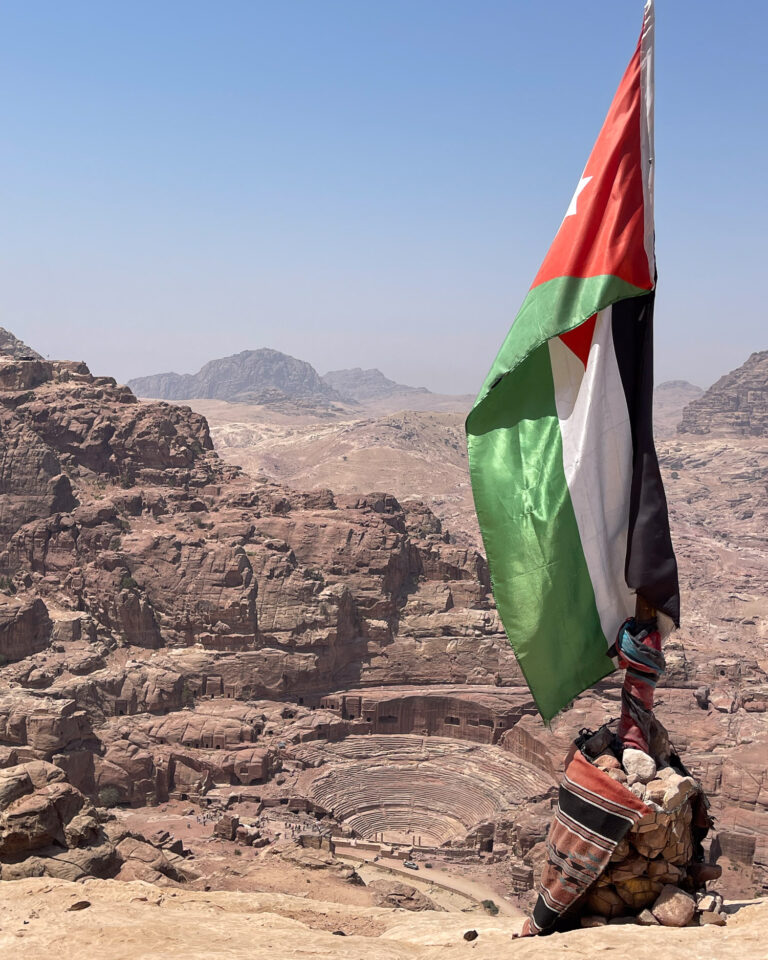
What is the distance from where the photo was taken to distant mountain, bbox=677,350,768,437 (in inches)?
6836

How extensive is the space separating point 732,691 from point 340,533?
26372 mm

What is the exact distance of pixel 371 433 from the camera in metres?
162

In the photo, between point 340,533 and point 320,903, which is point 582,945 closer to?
point 320,903

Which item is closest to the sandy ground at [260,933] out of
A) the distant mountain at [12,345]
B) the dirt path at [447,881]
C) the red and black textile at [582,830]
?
the red and black textile at [582,830]

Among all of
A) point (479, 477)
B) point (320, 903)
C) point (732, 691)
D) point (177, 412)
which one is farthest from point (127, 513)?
point (479, 477)

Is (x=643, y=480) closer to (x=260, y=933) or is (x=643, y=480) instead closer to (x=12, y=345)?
(x=260, y=933)

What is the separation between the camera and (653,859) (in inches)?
448

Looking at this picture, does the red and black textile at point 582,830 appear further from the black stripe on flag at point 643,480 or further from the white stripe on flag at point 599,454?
the black stripe on flag at point 643,480

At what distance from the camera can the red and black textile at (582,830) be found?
11109 mm

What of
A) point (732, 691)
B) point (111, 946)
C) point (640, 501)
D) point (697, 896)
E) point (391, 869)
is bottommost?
point (391, 869)

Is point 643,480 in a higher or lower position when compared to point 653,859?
higher

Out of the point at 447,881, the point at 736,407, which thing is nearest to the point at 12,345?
the point at 447,881

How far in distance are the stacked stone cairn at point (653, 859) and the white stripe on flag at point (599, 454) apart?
165 centimetres

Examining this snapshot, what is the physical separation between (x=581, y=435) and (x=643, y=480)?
876 mm
